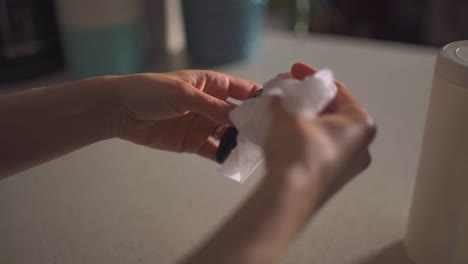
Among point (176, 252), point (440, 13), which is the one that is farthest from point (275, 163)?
point (440, 13)

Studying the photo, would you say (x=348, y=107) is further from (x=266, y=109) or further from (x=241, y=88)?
→ (x=241, y=88)

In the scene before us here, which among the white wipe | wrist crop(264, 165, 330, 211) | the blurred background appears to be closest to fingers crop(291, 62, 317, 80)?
the white wipe

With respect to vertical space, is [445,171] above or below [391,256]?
above

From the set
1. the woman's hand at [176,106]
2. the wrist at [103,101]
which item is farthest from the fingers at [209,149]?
the wrist at [103,101]

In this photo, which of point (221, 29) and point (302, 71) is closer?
point (302, 71)

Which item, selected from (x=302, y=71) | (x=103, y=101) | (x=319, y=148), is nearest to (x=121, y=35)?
(x=103, y=101)

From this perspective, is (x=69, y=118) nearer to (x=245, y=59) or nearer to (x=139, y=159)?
(x=139, y=159)
